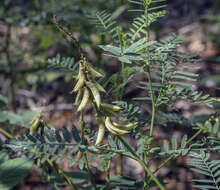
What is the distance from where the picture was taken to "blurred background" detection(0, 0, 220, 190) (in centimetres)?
240

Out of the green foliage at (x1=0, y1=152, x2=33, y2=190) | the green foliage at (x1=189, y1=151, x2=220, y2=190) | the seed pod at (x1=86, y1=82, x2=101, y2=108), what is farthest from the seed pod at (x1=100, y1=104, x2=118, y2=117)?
the green foliage at (x1=0, y1=152, x2=33, y2=190)

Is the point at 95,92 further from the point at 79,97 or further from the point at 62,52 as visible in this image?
the point at 62,52

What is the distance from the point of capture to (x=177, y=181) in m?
2.44

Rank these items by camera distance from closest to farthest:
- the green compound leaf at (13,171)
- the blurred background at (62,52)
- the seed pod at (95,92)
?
the seed pod at (95,92) < the green compound leaf at (13,171) < the blurred background at (62,52)

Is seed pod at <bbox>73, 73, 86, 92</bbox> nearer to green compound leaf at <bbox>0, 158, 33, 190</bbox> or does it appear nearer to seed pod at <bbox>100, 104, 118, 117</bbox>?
seed pod at <bbox>100, 104, 118, 117</bbox>

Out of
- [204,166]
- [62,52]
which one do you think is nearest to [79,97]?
[204,166]

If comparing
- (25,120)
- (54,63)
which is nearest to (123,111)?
(54,63)

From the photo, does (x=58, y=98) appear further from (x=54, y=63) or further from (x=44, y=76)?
(x=54, y=63)

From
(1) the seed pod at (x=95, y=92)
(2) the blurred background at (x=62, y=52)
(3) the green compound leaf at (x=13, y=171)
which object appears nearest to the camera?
(1) the seed pod at (x=95, y=92)

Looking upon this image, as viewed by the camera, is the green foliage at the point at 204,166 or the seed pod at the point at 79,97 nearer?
the seed pod at the point at 79,97

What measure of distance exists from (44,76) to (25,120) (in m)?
1.90

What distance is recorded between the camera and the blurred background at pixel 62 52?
240 cm

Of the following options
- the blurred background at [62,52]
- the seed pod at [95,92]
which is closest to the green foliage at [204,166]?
the blurred background at [62,52]

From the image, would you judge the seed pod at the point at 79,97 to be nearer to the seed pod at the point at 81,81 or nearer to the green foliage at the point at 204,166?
the seed pod at the point at 81,81
